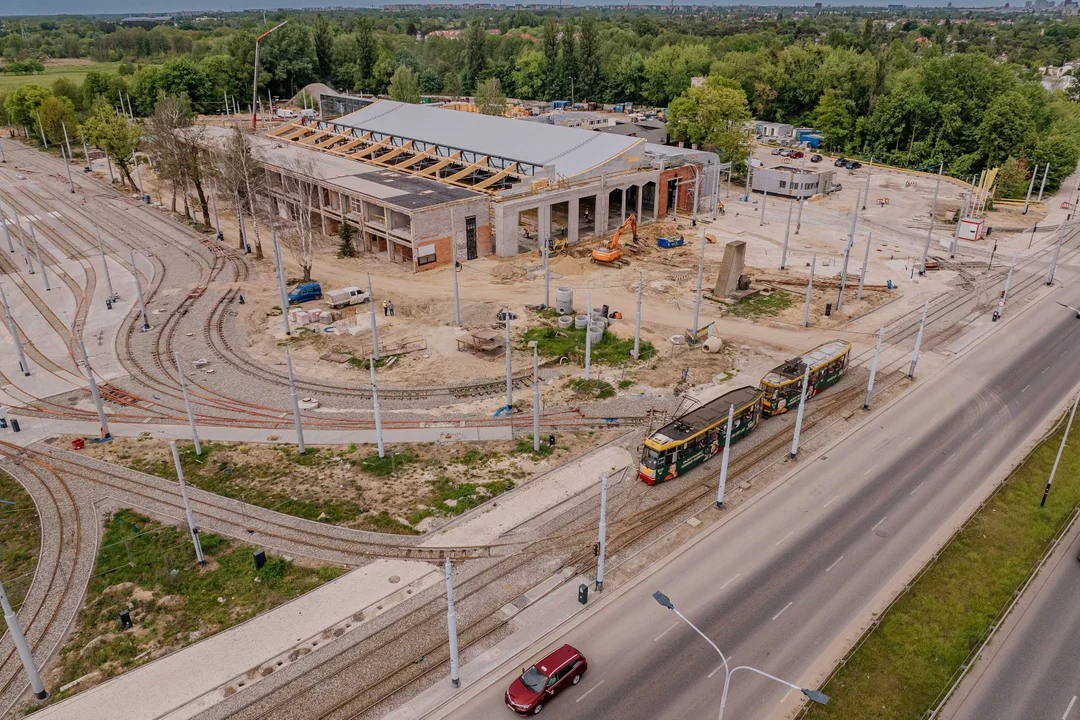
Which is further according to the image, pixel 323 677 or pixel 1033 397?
pixel 1033 397

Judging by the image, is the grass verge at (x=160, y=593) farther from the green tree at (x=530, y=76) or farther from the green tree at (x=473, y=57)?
the green tree at (x=530, y=76)

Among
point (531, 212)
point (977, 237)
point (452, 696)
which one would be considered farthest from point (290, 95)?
point (452, 696)

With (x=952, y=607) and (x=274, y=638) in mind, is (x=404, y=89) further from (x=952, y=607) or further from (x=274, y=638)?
(x=952, y=607)

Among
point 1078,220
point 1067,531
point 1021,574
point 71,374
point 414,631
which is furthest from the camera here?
point 1078,220

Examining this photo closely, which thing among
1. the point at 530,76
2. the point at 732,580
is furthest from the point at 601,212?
the point at 530,76

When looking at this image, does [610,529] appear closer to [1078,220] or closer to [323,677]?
[323,677]

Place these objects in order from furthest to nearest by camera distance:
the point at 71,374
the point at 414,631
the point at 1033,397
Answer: the point at 71,374
the point at 1033,397
the point at 414,631

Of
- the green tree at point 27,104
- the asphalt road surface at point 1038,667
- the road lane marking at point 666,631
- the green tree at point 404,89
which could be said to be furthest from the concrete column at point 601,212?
the green tree at point 27,104
